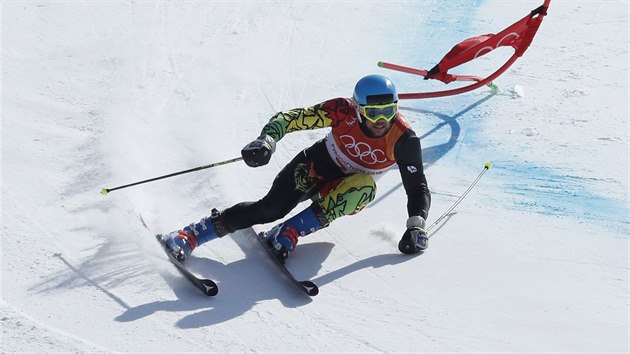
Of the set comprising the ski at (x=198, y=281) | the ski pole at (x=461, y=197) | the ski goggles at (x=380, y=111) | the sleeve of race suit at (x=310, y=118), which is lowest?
the ski pole at (x=461, y=197)

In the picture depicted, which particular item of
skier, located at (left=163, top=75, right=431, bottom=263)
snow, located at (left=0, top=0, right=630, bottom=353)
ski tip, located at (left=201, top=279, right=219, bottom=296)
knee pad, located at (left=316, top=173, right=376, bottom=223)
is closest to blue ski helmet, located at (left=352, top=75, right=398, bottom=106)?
skier, located at (left=163, top=75, right=431, bottom=263)

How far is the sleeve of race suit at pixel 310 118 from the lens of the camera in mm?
5473

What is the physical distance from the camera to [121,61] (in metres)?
8.20

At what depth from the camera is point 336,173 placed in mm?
5504

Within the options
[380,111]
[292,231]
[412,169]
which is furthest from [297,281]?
[380,111]

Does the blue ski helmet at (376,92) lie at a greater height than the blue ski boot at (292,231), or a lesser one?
greater

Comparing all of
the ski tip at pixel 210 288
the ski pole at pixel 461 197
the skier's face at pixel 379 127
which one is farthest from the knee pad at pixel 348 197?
the ski tip at pixel 210 288

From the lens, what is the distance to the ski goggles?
5133 mm

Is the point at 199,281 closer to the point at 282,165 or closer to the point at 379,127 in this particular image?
the point at 379,127

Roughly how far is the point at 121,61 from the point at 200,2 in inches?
66.9

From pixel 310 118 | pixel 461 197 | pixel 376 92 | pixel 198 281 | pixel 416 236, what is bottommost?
pixel 461 197

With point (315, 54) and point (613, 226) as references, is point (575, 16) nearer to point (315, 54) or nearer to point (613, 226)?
point (315, 54)

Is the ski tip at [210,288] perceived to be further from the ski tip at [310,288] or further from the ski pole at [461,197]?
the ski pole at [461,197]

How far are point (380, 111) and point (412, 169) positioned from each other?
0.43 m
